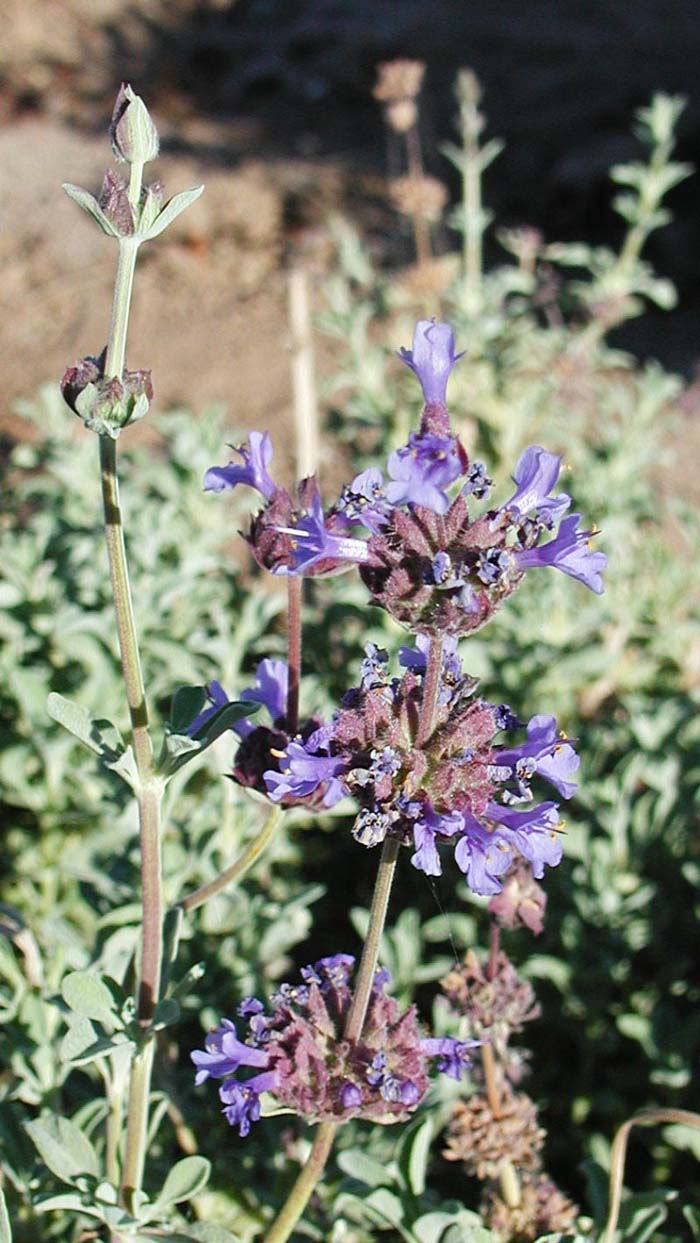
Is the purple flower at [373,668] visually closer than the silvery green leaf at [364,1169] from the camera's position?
Yes

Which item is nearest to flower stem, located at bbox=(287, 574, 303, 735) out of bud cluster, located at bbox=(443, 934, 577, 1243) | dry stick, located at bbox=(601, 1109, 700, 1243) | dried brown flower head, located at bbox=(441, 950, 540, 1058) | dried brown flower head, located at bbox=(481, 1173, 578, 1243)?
bud cluster, located at bbox=(443, 934, 577, 1243)

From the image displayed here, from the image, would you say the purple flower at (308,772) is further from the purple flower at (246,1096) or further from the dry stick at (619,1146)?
the dry stick at (619,1146)

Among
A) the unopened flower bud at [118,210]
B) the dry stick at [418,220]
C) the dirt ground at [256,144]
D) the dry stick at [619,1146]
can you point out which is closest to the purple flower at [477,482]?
the unopened flower bud at [118,210]

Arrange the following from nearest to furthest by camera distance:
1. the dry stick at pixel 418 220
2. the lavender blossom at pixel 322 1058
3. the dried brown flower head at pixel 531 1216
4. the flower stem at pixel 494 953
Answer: the lavender blossom at pixel 322 1058, the flower stem at pixel 494 953, the dried brown flower head at pixel 531 1216, the dry stick at pixel 418 220

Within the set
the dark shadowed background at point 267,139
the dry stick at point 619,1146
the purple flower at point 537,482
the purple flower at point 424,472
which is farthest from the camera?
the dark shadowed background at point 267,139

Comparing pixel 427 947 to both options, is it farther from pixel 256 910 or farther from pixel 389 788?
pixel 389 788

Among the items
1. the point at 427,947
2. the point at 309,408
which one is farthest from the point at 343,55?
the point at 427,947
